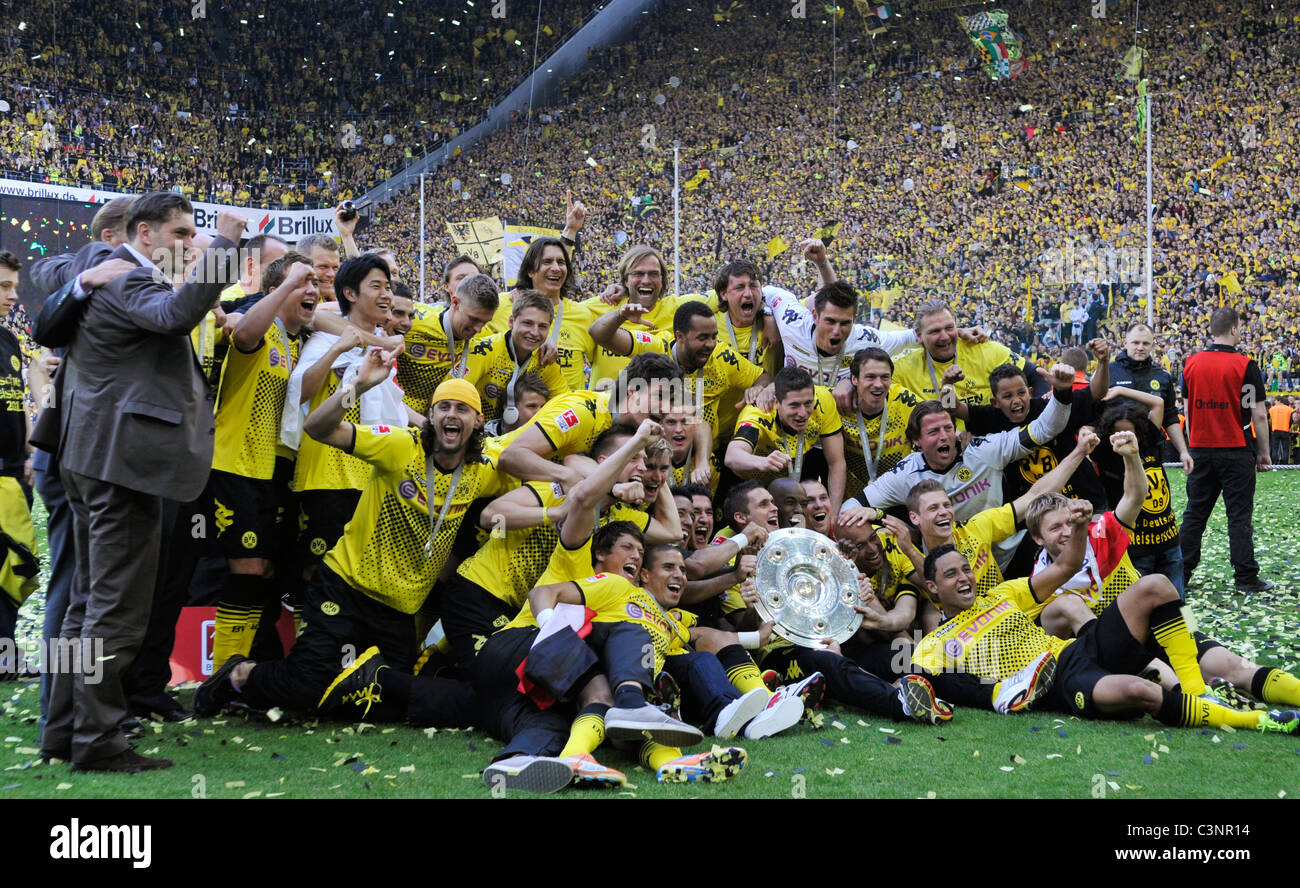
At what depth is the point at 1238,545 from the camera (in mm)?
8844

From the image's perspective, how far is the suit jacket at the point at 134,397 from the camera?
13.3 ft

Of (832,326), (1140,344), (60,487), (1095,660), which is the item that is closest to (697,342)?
(832,326)

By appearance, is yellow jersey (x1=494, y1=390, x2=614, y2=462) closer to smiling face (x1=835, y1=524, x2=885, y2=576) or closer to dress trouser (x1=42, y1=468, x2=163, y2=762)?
smiling face (x1=835, y1=524, x2=885, y2=576)

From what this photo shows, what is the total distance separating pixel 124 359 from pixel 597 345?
343 cm

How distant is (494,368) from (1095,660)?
358 centimetres

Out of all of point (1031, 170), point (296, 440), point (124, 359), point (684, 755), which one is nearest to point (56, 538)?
point (124, 359)

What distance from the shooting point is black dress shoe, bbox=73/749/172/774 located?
412cm

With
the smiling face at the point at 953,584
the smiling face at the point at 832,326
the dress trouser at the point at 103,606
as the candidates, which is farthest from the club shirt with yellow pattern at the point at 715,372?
the dress trouser at the point at 103,606

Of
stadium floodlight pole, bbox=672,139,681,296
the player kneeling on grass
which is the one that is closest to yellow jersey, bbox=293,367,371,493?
the player kneeling on grass

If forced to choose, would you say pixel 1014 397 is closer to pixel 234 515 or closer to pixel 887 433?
pixel 887 433

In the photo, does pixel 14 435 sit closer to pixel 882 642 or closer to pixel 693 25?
pixel 882 642

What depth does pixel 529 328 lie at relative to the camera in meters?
6.32

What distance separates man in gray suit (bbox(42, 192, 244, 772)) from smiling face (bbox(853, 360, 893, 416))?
3853 millimetres

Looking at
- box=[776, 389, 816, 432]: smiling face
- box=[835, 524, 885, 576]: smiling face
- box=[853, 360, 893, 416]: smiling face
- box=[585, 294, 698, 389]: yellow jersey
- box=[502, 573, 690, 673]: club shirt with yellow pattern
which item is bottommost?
box=[502, 573, 690, 673]: club shirt with yellow pattern
